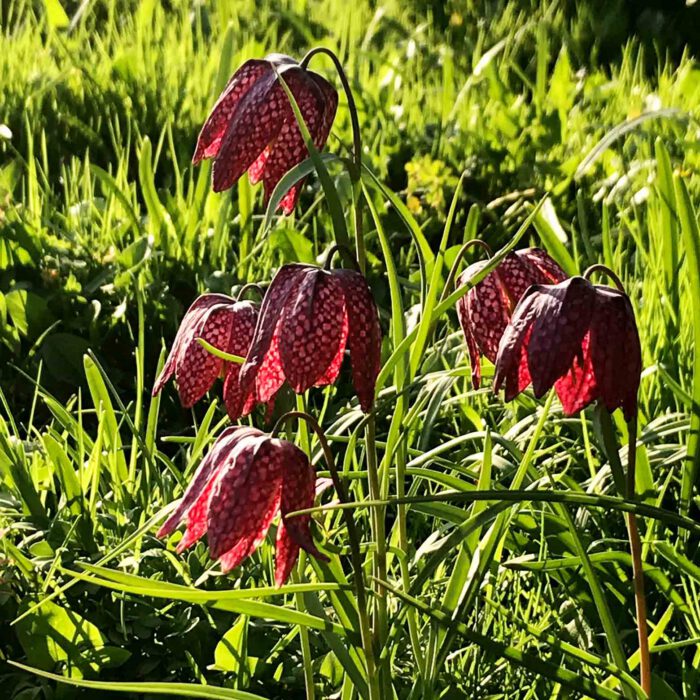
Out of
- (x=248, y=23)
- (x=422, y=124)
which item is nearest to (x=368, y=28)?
(x=248, y=23)

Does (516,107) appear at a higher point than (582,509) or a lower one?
higher

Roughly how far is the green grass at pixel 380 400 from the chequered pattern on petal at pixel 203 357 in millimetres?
154

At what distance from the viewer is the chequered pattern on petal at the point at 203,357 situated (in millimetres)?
1098

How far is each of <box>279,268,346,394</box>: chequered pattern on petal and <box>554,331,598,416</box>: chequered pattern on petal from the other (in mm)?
210

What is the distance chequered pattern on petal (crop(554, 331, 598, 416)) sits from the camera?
3.36 ft

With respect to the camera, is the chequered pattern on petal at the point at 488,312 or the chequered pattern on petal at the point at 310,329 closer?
the chequered pattern on petal at the point at 310,329

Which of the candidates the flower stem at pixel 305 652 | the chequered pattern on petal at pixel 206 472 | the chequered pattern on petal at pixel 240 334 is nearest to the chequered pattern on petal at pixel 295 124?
the chequered pattern on petal at pixel 240 334

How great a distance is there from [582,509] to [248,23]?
2821 millimetres

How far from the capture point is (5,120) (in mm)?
2807

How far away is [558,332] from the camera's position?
37.3 inches

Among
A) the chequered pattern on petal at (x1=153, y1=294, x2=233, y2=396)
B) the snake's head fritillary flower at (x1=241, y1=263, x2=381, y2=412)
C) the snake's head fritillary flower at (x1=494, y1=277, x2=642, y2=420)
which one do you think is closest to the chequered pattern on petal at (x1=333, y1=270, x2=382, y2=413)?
the snake's head fritillary flower at (x1=241, y1=263, x2=381, y2=412)

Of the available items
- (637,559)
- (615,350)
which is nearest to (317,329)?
(615,350)

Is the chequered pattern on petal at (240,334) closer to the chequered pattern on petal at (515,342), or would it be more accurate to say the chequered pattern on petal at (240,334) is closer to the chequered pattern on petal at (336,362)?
the chequered pattern on petal at (336,362)

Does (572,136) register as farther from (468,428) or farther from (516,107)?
(468,428)
